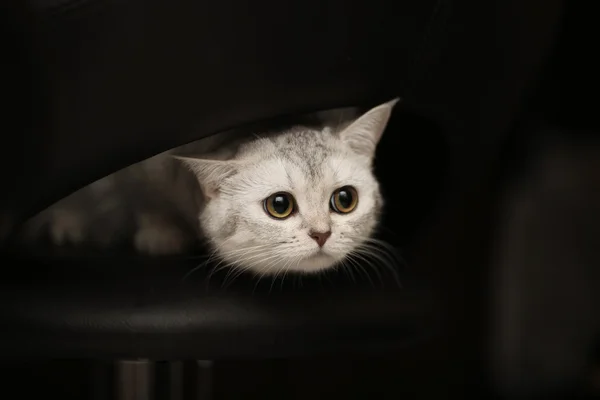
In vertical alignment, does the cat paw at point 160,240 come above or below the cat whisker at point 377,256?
above

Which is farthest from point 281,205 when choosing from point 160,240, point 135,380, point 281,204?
point 135,380

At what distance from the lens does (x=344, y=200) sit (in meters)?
0.94

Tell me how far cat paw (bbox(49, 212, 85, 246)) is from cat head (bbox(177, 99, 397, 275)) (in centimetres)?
21

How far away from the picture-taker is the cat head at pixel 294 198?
2.88ft

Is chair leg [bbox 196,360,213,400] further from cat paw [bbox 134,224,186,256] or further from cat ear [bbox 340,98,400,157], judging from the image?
cat ear [bbox 340,98,400,157]

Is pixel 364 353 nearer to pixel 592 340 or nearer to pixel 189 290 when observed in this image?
pixel 189 290

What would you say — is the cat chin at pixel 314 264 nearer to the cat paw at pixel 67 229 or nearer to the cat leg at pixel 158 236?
the cat leg at pixel 158 236

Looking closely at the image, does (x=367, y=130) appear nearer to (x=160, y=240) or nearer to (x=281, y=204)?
(x=281, y=204)

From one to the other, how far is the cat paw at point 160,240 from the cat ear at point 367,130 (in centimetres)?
33

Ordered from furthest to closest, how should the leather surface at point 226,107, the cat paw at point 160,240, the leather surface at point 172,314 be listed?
the cat paw at point 160,240 < the leather surface at point 172,314 < the leather surface at point 226,107

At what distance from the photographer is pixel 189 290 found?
29.0 inches

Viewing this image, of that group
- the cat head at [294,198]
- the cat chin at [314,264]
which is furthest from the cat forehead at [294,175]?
the cat chin at [314,264]

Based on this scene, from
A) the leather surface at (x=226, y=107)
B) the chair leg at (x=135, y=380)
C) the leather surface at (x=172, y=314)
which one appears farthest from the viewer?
the chair leg at (x=135, y=380)

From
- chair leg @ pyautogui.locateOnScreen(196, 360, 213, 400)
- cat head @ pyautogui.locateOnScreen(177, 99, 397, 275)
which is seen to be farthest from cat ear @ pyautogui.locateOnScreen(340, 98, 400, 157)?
chair leg @ pyautogui.locateOnScreen(196, 360, 213, 400)
